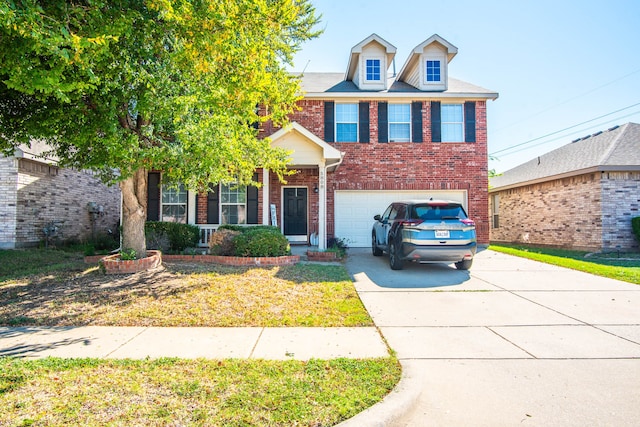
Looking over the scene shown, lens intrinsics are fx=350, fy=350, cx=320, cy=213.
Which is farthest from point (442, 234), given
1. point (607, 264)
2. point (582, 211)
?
point (582, 211)

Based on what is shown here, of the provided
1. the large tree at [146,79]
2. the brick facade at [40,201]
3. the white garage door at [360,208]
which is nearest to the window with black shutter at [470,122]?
the white garage door at [360,208]

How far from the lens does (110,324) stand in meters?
4.73

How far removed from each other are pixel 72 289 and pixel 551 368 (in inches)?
287

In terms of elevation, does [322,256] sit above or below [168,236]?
below

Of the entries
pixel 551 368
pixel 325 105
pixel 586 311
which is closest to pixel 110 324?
pixel 551 368

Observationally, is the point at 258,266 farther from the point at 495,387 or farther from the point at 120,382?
the point at 495,387

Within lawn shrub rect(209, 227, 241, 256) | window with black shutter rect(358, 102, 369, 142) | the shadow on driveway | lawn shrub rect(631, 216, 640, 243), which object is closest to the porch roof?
window with black shutter rect(358, 102, 369, 142)

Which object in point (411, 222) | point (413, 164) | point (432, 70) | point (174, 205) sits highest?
point (432, 70)

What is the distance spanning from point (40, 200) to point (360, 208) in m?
11.4

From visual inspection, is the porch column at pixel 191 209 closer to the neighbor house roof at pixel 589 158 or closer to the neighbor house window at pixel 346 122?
the neighbor house window at pixel 346 122

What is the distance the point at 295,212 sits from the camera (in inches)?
520

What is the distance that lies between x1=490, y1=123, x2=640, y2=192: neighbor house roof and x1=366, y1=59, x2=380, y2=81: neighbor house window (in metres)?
8.36

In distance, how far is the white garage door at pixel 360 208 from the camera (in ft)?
43.2

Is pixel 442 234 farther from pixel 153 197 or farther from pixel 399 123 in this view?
pixel 153 197
